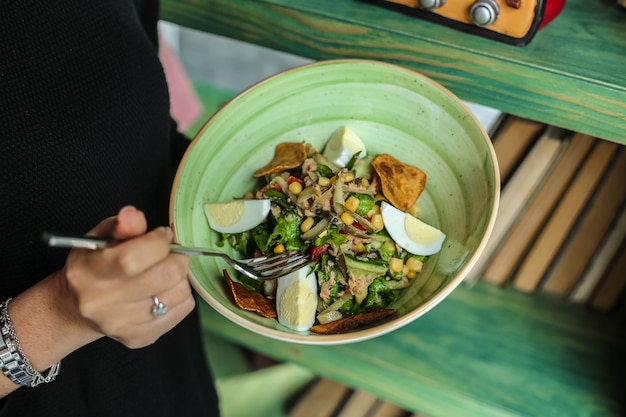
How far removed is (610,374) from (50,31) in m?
1.20

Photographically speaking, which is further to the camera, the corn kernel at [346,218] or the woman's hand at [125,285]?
the corn kernel at [346,218]

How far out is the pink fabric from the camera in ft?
7.13

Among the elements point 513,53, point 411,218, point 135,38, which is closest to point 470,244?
point 411,218

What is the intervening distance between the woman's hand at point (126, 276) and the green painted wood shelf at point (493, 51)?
570 millimetres

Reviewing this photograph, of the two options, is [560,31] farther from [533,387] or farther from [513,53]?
[533,387]

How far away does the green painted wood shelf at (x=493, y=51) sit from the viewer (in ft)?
3.17

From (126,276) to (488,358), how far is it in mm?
931

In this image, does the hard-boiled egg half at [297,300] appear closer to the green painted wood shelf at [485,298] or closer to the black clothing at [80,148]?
the black clothing at [80,148]

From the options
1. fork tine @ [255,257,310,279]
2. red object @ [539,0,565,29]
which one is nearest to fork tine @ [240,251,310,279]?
fork tine @ [255,257,310,279]

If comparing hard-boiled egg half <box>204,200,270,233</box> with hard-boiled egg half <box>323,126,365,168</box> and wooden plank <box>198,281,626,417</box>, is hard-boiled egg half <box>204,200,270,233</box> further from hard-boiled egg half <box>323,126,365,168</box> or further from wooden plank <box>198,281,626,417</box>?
wooden plank <box>198,281,626,417</box>

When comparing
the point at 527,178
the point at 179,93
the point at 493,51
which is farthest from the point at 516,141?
the point at 179,93

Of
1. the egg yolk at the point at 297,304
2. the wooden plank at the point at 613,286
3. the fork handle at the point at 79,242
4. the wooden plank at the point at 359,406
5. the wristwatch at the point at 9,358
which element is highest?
the fork handle at the point at 79,242

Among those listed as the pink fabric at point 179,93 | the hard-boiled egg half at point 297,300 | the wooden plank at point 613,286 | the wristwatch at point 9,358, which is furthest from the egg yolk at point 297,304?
the pink fabric at point 179,93

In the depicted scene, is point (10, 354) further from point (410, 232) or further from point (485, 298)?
point (485, 298)
